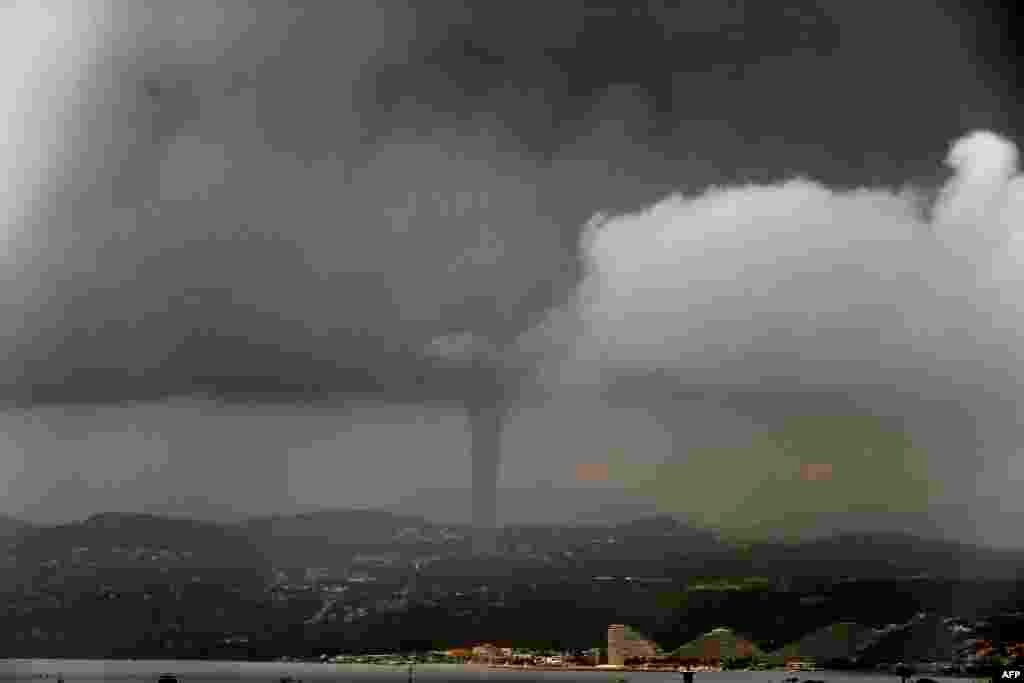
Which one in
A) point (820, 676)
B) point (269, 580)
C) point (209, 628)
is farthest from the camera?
point (209, 628)

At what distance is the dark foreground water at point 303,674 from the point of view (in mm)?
68375

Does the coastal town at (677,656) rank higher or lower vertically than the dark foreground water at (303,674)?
higher

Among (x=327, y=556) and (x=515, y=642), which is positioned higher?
(x=327, y=556)

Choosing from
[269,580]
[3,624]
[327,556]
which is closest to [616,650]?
[327,556]

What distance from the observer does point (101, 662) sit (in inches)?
3344

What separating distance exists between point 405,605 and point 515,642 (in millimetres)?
6751

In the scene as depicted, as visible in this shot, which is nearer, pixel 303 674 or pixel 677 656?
pixel 677 656

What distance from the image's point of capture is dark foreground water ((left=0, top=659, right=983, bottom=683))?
224ft

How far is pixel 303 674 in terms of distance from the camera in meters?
81.4

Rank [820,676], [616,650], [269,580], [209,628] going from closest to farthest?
[820,676] < [616,650] < [269,580] < [209,628]

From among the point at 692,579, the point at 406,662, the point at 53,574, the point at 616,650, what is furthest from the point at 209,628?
the point at 692,579

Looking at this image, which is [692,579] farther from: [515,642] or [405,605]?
[405,605]

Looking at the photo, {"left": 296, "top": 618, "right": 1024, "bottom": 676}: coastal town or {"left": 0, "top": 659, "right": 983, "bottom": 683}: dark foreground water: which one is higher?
{"left": 296, "top": 618, "right": 1024, "bottom": 676}: coastal town

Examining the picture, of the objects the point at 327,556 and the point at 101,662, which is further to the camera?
the point at 101,662
